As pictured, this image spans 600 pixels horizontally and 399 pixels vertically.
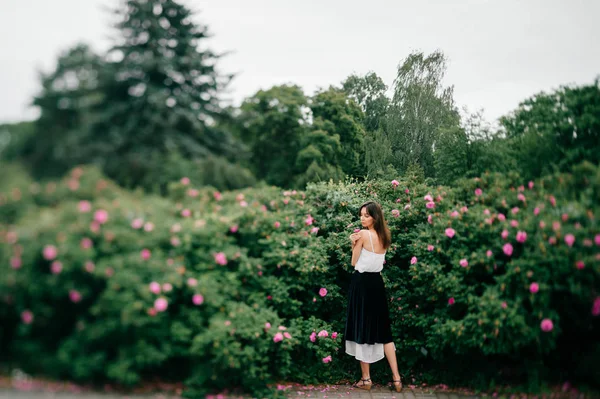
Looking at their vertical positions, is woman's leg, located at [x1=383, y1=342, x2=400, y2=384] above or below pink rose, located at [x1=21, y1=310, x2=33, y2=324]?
below

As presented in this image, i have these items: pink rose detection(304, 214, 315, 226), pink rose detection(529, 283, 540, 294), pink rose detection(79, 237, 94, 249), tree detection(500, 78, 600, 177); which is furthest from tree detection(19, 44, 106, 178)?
tree detection(500, 78, 600, 177)

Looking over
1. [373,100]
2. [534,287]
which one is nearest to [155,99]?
[534,287]

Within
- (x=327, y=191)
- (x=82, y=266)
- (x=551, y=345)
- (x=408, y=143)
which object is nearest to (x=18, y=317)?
(x=82, y=266)

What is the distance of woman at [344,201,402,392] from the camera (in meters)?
5.13

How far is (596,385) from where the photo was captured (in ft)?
14.0

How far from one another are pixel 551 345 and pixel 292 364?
280 cm

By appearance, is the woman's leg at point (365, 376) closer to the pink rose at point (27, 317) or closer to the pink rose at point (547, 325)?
the pink rose at point (547, 325)

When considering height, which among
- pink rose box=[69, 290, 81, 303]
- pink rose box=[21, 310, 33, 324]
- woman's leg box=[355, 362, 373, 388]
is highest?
pink rose box=[69, 290, 81, 303]

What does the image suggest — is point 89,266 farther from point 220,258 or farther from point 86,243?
point 220,258

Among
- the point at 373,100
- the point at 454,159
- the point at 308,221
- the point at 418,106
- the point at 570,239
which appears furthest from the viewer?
the point at 418,106

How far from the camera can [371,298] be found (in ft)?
16.9

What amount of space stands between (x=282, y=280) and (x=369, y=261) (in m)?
1.02

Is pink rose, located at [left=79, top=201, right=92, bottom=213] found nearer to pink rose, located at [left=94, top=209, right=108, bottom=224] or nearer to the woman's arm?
pink rose, located at [left=94, top=209, right=108, bottom=224]

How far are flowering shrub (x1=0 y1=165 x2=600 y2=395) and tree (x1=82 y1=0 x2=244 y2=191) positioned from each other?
33 centimetres
